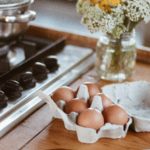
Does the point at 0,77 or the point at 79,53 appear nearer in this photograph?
the point at 0,77

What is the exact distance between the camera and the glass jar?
1.17 m

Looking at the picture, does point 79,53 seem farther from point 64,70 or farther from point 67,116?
point 67,116

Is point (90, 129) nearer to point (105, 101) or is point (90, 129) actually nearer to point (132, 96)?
point (105, 101)

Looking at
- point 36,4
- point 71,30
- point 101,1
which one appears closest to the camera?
point 101,1

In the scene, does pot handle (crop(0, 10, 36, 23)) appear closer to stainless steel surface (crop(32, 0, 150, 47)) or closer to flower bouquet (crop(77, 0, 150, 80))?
flower bouquet (crop(77, 0, 150, 80))

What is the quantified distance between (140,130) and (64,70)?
13.1 inches

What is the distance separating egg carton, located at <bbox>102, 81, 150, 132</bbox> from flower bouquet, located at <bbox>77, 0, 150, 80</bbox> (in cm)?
13

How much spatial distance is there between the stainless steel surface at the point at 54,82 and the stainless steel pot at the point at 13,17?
0.15 m

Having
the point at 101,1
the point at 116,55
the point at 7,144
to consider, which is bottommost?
the point at 7,144

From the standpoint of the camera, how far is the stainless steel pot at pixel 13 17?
1129 millimetres

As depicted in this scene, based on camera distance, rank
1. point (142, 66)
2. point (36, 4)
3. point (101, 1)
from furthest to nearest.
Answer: point (36, 4) → point (142, 66) → point (101, 1)

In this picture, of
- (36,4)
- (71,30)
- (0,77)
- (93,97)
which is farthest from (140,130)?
(36,4)

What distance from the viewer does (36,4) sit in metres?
1.70

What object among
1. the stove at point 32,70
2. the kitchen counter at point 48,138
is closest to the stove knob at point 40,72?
the stove at point 32,70
